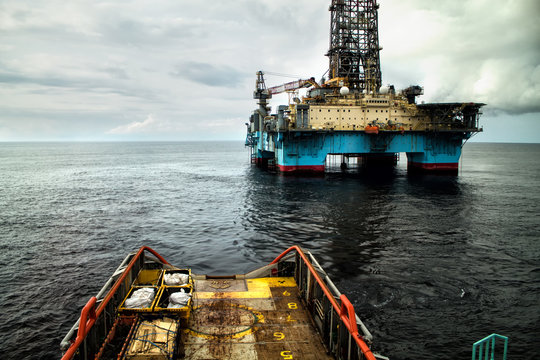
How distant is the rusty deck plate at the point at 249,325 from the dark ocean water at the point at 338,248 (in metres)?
4.45

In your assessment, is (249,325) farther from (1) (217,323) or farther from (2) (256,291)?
(2) (256,291)

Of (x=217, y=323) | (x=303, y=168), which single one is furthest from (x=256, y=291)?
(x=303, y=168)

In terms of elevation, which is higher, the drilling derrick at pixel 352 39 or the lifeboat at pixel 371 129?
the drilling derrick at pixel 352 39

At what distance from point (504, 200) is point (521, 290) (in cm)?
2868

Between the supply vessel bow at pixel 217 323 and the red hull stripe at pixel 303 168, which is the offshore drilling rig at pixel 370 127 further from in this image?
the supply vessel bow at pixel 217 323

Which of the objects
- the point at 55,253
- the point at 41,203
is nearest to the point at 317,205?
the point at 55,253

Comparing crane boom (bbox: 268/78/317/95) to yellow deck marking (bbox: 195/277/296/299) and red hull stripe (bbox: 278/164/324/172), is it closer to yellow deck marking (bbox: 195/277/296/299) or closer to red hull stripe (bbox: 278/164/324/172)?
red hull stripe (bbox: 278/164/324/172)

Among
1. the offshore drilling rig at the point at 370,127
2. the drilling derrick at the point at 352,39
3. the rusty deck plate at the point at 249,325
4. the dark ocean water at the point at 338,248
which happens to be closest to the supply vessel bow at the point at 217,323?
the rusty deck plate at the point at 249,325

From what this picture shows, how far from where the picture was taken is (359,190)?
47750 mm

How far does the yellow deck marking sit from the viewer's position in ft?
36.0

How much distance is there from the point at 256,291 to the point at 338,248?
41.9 feet

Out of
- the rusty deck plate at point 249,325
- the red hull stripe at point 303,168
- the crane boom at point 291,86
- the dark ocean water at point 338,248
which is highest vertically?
the crane boom at point 291,86

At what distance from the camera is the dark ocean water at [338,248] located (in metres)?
13.7

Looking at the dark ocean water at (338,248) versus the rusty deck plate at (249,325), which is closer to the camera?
the rusty deck plate at (249,325)
